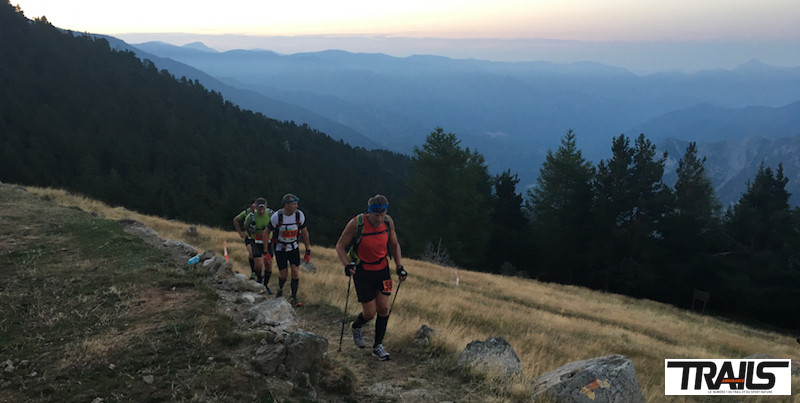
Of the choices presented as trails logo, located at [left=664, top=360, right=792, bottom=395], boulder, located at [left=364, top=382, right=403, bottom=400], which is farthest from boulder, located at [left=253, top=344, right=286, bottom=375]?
trails logo, located at [left=664, top=360, right=792, bottom=395]

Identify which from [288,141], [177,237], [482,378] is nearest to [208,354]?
[482,378]

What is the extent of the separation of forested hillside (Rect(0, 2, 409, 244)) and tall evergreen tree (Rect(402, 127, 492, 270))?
420 inches

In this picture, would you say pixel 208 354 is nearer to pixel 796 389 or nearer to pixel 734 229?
pixel 796 389

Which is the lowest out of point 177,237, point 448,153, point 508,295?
point 508,295

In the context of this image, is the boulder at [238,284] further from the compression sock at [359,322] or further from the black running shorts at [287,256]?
the compression sock at [359,322]

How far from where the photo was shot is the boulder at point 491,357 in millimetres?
6000

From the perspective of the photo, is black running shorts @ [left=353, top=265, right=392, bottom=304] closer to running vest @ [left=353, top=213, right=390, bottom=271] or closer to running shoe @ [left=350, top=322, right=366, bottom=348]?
running vest @ [left=353, top=213, right=390, bottom=271]

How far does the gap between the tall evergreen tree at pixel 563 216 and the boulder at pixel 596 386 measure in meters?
35.0

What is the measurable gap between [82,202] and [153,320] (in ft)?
61.9

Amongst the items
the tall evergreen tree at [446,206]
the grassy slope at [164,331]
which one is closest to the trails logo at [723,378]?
the grassy slope at [164,331]

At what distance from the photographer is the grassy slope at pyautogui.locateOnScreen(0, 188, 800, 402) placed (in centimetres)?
480

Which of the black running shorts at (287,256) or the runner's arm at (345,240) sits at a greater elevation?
the runner's arm at (345,240)

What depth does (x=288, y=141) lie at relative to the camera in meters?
114

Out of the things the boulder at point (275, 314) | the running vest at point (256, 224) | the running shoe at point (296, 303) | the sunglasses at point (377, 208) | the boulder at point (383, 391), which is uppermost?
the sunglasses at point (377, 208)
